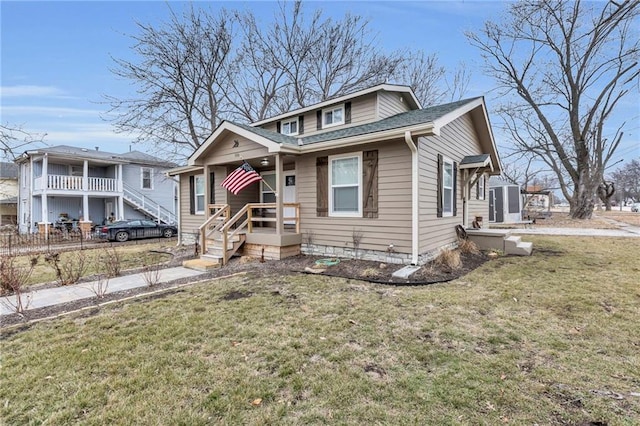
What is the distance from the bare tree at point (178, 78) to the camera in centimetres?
1628

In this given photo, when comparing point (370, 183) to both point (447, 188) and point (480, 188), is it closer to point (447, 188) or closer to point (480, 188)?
point (447, 188)

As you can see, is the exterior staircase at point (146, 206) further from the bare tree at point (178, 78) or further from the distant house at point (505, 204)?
the distant house at point (505, 204)

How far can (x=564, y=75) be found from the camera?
62.2ft

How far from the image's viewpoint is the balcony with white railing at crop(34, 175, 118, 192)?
1777cm

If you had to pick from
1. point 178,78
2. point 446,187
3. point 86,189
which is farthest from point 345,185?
point 86,189

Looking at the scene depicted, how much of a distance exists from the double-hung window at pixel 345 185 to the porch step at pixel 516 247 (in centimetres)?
480

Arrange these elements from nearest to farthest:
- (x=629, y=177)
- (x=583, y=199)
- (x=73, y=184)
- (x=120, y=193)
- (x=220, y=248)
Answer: (x=220, y=248) < (x=73, y=184) < (x=583, y=199) < (x=120, y=193) < (x=629, y=177)

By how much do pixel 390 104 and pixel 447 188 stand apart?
11.6 ft

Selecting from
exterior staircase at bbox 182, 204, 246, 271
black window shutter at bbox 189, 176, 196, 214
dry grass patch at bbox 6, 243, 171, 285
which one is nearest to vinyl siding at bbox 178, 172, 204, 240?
black window shutter at bbox 189, 176, 196, 214

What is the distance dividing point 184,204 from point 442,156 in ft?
35.3

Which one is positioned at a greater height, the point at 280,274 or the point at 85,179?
the point at 85,179

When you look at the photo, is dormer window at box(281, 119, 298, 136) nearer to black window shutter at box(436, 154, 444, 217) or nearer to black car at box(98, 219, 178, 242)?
black window shutter at box(436, 154, 444, 217)

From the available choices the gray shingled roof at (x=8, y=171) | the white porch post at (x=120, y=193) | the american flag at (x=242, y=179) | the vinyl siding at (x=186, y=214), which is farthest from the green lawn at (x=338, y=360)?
the gray shingled roof at (x=8, y=171)

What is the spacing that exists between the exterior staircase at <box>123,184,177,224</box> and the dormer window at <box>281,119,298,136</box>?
45.1 ft
